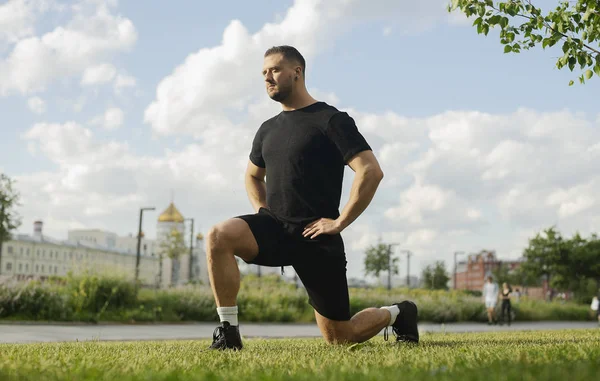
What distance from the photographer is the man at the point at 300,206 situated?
5.07 meters

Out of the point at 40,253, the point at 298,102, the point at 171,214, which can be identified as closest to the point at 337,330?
the point at 298,102

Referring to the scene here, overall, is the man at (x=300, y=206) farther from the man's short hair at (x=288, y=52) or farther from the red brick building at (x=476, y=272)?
the red brick building at (x=476, y=272)

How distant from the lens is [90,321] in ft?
63.4

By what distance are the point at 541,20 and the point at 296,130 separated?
334cm

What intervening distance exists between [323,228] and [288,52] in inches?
55.1

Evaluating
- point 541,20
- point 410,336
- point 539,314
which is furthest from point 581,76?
point 539,314

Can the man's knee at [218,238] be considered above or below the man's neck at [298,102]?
below

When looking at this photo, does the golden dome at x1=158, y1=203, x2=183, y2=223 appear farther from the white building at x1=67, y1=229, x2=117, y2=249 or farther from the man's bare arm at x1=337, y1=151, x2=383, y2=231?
the man's bare arm at x1=337, y1=151, x2=383, y2=231

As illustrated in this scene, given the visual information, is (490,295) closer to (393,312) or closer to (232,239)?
(393,312)

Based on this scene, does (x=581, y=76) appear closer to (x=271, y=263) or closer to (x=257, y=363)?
(x=271, y=263)

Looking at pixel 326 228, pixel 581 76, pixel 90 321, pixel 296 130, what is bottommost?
pixel 90 321

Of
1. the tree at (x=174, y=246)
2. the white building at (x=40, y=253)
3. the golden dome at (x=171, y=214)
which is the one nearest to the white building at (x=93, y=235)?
the white building at (x=40, y=253)

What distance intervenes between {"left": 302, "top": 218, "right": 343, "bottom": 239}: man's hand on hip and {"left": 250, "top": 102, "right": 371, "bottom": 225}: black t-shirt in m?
0.08

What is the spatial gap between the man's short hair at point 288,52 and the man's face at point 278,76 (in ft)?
0.11
